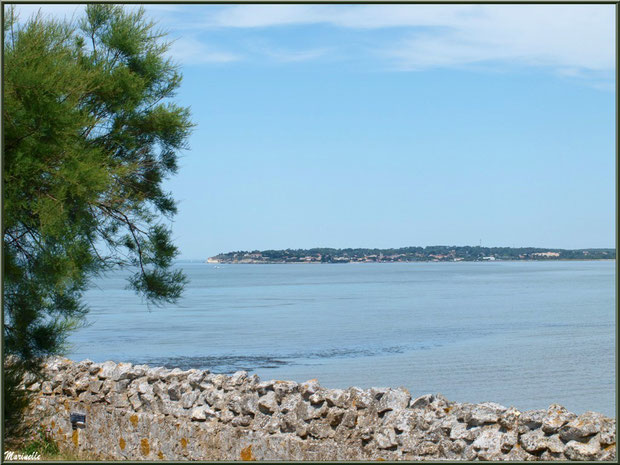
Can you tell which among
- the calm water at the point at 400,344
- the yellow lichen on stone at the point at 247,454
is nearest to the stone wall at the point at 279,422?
the yellow lichen on stone at the point at 247,454

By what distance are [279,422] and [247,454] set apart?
46 cm

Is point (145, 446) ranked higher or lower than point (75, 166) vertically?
lower

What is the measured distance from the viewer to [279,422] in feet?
24.0

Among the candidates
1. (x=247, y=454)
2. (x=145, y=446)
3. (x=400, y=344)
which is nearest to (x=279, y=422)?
(x=247, y=454)

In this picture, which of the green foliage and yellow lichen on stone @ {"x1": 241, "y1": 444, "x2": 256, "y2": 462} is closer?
the green foliage

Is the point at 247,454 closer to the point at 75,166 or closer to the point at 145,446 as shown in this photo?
the point at 145,446

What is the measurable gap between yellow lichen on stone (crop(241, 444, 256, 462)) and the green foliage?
80.9 inches

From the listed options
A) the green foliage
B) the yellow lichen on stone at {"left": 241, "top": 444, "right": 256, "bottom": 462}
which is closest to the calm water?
the green foliage

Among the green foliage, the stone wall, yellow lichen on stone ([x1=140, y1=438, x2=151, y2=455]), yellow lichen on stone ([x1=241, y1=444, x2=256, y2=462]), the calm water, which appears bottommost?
the calm water

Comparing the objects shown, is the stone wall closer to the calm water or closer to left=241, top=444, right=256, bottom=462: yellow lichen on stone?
left=241, top=444, right=256, bottom=462: yellow lichen on stone

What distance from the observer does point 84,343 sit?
32.2 meters

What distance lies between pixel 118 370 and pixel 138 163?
2.48 metres

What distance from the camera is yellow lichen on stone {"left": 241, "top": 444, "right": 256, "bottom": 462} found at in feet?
24.1

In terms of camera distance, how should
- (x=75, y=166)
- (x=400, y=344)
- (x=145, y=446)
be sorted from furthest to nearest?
(x=400, y=344), (x=145, y=446), (x=75, y=166)
